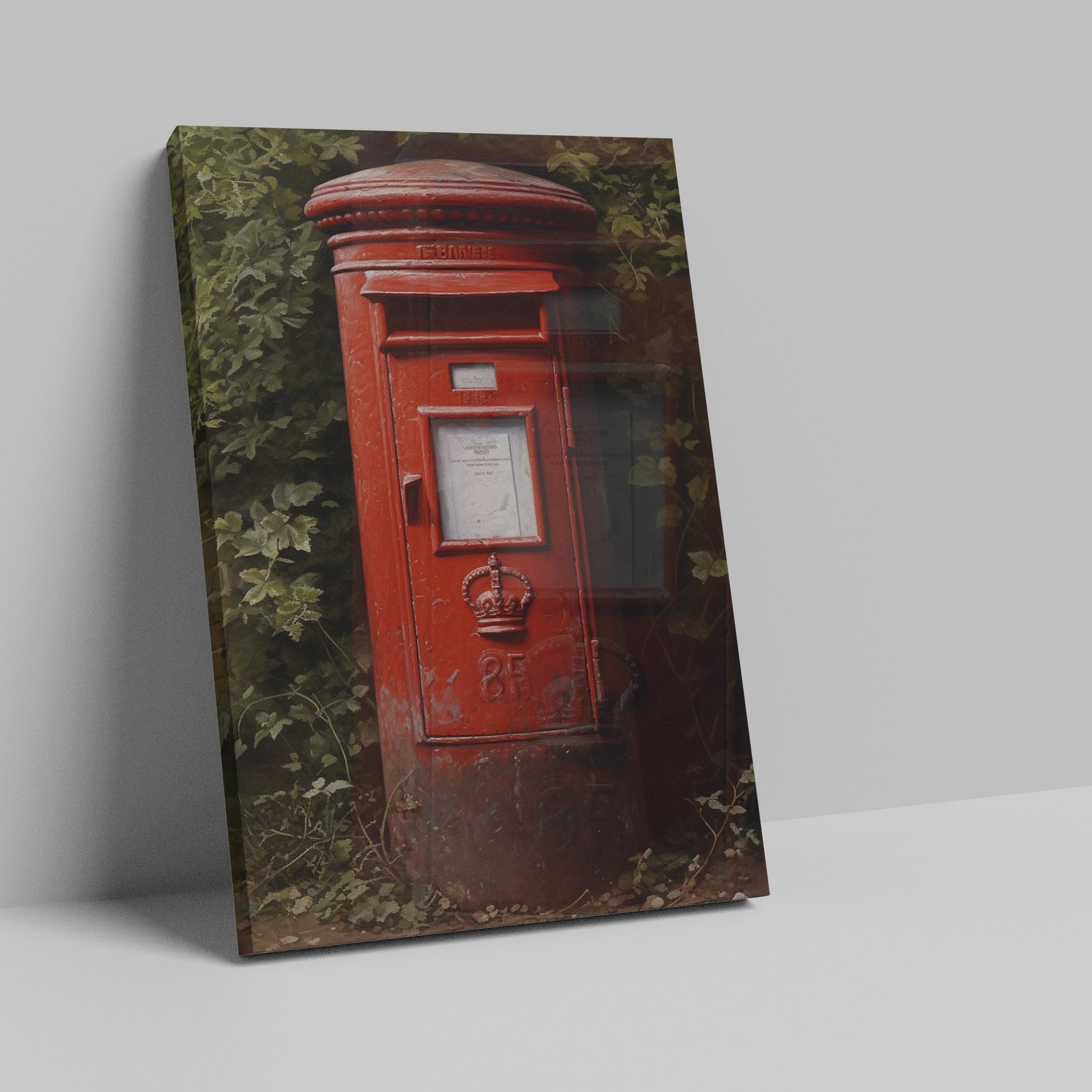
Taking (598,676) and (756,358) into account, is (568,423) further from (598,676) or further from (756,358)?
(756,358)

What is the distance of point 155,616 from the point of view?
2812 mm

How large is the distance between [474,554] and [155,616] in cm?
76

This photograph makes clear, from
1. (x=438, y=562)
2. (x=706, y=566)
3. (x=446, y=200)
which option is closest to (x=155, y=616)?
(x=438, y=562)

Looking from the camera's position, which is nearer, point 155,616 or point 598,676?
point 598,676

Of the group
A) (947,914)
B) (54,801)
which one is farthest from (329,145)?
(947,914)

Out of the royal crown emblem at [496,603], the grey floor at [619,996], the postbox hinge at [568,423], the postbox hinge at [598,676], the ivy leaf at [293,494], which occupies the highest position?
the postbox hinge at [568,423]

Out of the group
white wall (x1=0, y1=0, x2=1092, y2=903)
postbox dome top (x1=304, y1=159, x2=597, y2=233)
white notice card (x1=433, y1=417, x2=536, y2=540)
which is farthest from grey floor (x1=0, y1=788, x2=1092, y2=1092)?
postbox dome top (x1=304, y1=159, x2=597, y2=233)

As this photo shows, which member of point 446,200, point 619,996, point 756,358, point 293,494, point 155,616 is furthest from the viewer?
point 756,358

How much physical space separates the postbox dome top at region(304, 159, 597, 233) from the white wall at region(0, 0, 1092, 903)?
0.29m

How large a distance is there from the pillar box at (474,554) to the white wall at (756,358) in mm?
461

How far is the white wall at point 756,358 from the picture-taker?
2754 millimetres

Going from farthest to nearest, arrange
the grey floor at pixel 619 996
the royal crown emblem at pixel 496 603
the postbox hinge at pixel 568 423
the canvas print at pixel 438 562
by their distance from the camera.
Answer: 1. the postbox hinge at pixel 568 423
2. the royal crown emblem at pixel 496 603
3. the canvas print at pixel 438 562
4. the grey floor at pixel 619 996

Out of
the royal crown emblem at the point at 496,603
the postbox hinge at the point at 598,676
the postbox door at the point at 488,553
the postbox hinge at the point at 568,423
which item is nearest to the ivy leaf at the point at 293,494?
the postbox door at the point at 488,553

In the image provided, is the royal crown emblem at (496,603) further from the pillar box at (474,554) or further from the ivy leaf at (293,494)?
the ivy leaf at (293,494)
